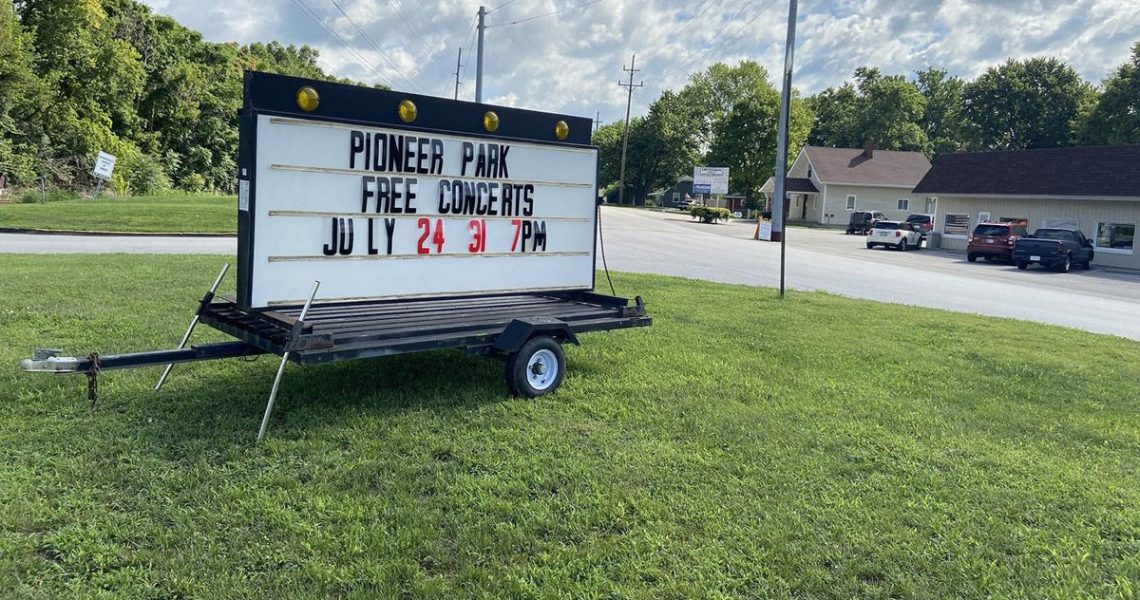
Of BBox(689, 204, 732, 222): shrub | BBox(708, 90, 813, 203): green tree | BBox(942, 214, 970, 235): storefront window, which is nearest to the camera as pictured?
BBox(942, 214, 970, 235): storefront window

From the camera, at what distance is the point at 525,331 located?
549 cm

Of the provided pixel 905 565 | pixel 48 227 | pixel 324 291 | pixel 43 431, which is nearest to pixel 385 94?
pixel 324 291

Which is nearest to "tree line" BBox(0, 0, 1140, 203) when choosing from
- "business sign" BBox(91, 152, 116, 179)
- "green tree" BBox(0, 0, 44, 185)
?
"green tree" BBox(0, 0, 44, 185)

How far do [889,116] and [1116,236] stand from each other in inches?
1954

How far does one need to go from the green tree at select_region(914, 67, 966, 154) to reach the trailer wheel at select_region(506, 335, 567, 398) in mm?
84816

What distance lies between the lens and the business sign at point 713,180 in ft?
211

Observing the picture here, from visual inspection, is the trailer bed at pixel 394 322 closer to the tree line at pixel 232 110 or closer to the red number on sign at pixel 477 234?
the red number on sign at pixel 477 234

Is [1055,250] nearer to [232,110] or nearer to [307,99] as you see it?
[307,99]

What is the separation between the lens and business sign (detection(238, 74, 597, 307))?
5.16 m

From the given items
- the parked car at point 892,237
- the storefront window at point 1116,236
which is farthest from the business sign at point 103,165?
the storefront window at point 1116,236

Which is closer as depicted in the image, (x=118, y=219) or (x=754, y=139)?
(x=118, y=219)

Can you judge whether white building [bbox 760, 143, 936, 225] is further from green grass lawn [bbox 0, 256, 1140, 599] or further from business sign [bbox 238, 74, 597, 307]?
business sign [bbox 238, 74, 597, 307]

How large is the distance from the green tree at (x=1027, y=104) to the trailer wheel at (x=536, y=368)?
7309cm

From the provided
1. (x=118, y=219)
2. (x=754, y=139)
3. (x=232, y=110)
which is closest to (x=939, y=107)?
(x=754, y=139)
